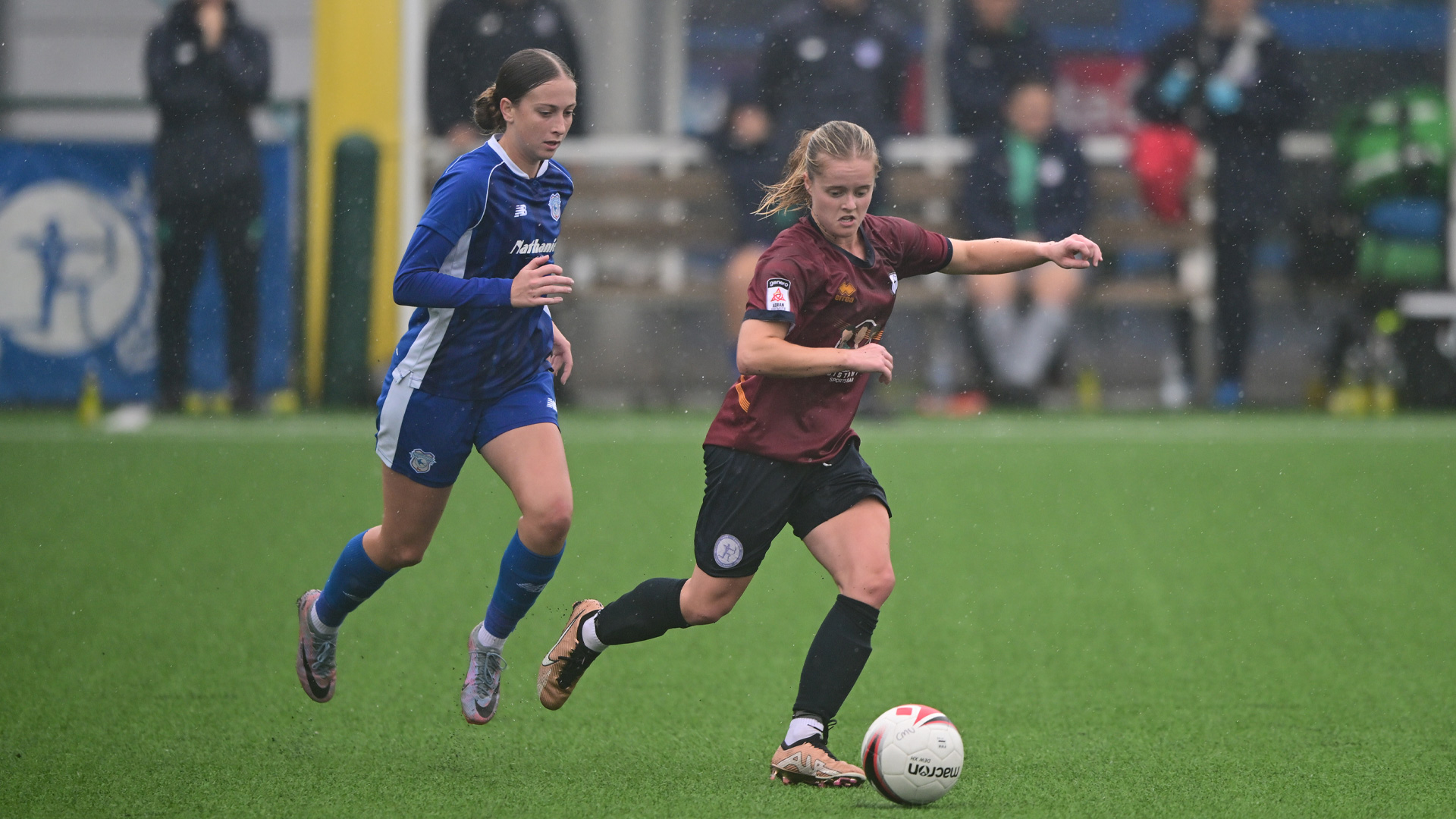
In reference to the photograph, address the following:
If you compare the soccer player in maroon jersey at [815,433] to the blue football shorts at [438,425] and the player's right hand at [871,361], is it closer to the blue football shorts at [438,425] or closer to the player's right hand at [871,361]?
the player's right hand at [871,361]

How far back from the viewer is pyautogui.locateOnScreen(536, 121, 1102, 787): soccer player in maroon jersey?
4215mm

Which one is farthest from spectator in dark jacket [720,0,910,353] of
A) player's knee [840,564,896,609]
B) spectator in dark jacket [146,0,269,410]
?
player's knee [840,564,896,609]

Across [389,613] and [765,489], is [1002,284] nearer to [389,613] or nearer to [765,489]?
[389,613]

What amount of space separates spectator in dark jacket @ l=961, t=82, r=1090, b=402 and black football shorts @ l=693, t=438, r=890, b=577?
750 centimetres

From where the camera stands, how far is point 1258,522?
814 centimetres

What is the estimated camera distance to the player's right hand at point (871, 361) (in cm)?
402

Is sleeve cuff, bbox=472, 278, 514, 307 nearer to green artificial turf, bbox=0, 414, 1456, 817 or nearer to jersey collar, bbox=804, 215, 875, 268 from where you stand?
jersey collar, bbox=804, 215, 875, 268

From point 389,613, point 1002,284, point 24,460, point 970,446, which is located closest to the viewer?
point 389,613

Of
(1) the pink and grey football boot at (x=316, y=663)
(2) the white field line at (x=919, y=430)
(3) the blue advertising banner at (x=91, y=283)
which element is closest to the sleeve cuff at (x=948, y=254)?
(1) the pink and grey football boot at (x=316, y=663)

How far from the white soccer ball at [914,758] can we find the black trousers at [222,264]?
8465 mm

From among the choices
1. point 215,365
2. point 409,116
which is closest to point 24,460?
point 215,365

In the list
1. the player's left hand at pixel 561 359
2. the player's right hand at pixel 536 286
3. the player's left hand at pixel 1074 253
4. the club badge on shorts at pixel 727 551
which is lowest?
the club badge on shorts at pixel 727 551

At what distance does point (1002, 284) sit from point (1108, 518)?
13.1ft

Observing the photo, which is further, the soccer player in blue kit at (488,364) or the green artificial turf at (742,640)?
the soccer player in blue kit at (488,364)
